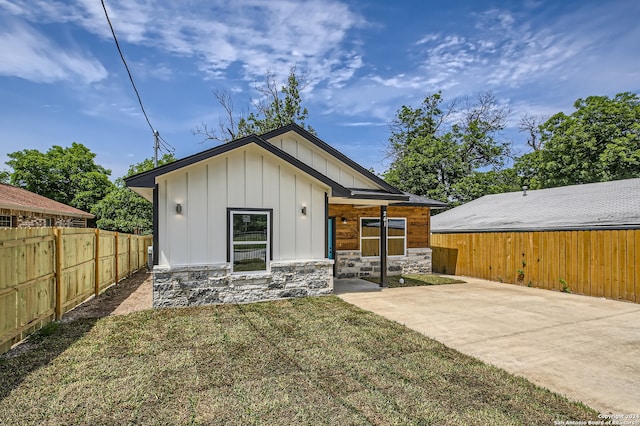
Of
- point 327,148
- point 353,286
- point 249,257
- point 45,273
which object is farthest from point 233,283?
point 327,148

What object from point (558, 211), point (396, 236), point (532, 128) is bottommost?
point (396, 236)

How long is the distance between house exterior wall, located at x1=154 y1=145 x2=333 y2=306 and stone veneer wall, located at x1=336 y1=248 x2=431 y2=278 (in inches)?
124

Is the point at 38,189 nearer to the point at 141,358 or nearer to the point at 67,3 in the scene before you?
the point at 67,3

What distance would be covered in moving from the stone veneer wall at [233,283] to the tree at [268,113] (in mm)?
18377

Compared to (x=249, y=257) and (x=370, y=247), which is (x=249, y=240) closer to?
(x=249, y=257)

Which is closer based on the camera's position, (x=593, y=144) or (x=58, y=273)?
(x=58, y=273)

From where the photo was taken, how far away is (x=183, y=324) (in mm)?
5988

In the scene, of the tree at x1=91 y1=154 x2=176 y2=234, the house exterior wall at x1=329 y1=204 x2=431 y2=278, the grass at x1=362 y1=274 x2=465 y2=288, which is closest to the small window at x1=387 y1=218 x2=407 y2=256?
the house exterior wall at x1=329 y1=204 x2=431 y2=278

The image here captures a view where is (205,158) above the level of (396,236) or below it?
above

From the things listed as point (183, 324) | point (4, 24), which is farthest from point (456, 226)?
point (4, 24)

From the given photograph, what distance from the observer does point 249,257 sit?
26.1ft

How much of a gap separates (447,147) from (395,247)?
52.5 feet

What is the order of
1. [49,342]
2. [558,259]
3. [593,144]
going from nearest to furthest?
1. [49,342]
2. [558,259]
3. [593,144]

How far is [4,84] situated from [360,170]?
17.1 meters
